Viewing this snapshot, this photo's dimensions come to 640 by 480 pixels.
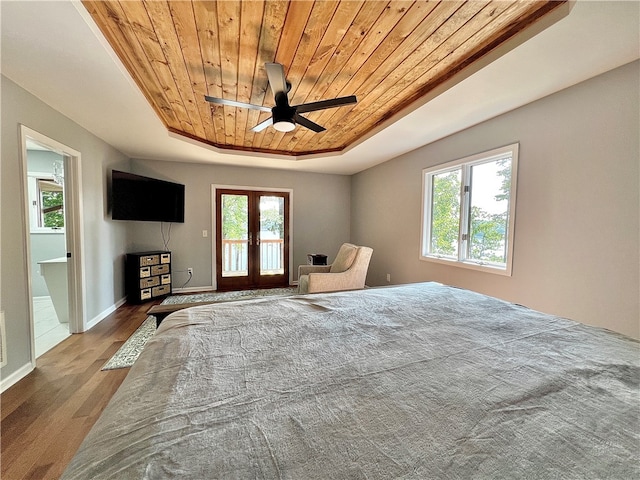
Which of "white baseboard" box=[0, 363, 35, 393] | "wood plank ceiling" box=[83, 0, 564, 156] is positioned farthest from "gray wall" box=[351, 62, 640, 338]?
"white baseboard" box=[0, 363, 35, 393]

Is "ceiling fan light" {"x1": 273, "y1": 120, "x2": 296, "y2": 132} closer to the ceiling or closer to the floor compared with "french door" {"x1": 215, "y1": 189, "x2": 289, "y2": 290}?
closer to the ceiling

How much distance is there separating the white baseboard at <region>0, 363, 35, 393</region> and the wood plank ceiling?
2555 mm

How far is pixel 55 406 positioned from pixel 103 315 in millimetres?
1957

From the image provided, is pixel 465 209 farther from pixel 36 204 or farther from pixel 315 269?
pixel 36 204

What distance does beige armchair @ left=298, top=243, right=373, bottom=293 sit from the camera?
11.0 ft

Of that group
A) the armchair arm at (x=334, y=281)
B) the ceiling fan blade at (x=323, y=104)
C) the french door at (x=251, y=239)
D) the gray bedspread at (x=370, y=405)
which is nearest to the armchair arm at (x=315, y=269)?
the armchair arm at (x=334, y=281)

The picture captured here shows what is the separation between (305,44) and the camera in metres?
1.86

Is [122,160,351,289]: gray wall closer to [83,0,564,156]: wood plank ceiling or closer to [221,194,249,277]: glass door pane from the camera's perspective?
[221,194,249,277]: glass door pane

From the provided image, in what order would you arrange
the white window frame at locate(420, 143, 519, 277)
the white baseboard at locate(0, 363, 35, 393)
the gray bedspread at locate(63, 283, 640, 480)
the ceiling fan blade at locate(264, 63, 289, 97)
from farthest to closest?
the white window frame at locate(420, 143, 519, 277), the white baseboard at locate(0, 363, 35, 393), the ceiling fan blade at locate(264, 63, 289, 97), the gray bedspread at locate(63, 283, 640, 480)

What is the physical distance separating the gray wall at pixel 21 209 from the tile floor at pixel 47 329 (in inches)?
11.7

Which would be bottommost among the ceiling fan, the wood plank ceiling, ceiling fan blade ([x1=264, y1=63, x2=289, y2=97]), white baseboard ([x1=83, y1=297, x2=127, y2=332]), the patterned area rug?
the patterned area rug

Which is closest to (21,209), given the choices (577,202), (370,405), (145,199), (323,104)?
(145,199)

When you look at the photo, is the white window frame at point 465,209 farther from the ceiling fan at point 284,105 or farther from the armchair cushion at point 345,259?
the ceiling fan at point 284,105

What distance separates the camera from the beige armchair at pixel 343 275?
3.36 meters
